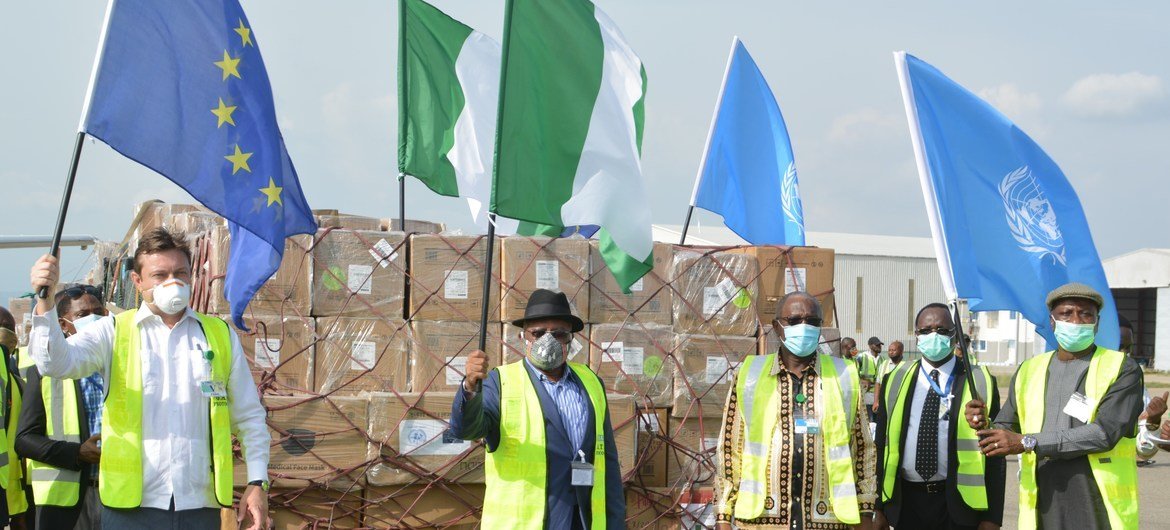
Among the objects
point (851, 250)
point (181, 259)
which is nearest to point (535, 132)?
point (181, 259)

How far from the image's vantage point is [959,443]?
636 cm

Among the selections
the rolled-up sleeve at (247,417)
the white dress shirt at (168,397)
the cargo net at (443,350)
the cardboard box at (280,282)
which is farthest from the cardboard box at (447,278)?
the white dress shirt at (168,397)

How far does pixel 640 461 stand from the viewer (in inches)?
299

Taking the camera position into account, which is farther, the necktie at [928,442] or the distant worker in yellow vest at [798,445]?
the necktie at [928,442]

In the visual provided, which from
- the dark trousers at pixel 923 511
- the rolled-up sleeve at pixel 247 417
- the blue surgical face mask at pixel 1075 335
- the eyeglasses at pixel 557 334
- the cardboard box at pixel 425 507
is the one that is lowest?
the cardboard box at pixel 425 507

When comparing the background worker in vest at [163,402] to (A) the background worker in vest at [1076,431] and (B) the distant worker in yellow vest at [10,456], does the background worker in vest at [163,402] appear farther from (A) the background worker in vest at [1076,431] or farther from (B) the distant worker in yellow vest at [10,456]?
(A) the background worker in vest at [1076,431]

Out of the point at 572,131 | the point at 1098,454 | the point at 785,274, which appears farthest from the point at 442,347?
Answer: the point at 1098,454

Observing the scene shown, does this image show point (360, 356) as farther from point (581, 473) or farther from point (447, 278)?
point (581, 473)

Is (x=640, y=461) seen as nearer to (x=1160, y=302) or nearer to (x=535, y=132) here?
(x=535, y=132)

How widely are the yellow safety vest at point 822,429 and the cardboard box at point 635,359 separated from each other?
7.27 ft

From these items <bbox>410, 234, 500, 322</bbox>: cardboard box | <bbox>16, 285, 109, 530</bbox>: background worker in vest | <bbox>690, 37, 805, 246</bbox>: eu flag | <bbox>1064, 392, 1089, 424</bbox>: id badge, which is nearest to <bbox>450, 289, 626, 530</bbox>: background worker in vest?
<bbox>16, 285, 109, 530</bbox>: background worker in vest

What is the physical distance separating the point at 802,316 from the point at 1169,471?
11.9 metres

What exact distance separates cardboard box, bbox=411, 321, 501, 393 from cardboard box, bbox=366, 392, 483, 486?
165mm

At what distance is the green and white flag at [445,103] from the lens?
957 centimetres
